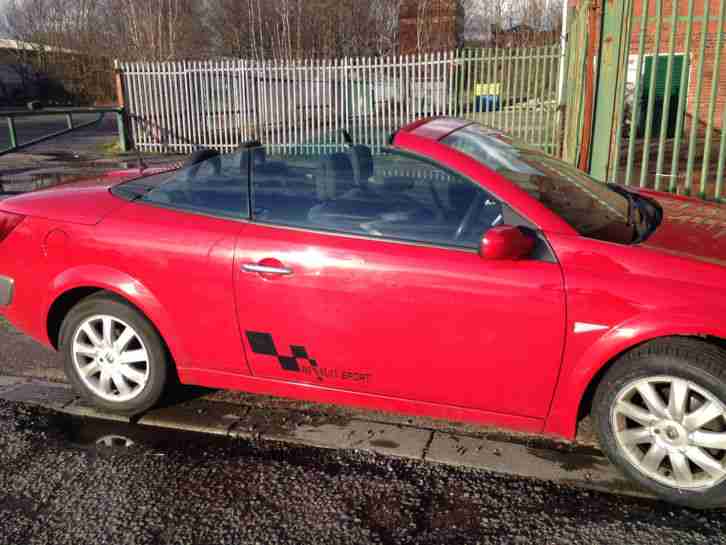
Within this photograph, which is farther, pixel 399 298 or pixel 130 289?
pixel 130 289

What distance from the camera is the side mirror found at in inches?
106

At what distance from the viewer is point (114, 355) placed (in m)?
3.47

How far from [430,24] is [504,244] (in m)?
34.7

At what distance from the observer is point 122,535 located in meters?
2.58

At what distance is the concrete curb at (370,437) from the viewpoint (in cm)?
296

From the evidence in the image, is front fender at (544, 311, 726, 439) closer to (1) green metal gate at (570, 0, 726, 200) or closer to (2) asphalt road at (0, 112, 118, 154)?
(1) green metal gate at (570, 0, 726, 200)

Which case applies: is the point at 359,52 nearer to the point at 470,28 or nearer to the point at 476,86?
the point at 470,28

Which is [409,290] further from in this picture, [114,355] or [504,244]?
[114,355]

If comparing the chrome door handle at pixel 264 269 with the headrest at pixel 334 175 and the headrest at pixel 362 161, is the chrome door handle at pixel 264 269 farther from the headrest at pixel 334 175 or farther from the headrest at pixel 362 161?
the headrest at pixel 362 161

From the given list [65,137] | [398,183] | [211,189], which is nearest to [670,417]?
[398,183]

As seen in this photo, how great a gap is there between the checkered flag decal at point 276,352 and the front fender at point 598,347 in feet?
3.74

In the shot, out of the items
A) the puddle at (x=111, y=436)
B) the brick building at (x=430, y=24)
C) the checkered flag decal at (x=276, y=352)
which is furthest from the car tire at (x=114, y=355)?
the brick building at (x=430, y=24)

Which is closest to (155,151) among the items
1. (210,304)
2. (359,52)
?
(210,304)

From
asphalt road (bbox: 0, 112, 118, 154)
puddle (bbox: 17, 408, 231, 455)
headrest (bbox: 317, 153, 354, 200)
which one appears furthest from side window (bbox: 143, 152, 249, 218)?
asphalt road (bbox: 0, 112, 118, 154)
